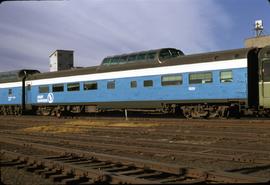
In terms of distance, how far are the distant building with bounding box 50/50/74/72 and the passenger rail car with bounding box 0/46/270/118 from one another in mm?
39430

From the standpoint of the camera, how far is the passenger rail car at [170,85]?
19.4m

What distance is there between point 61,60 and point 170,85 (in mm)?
51891

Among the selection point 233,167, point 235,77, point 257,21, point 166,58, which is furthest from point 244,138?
point 257,21

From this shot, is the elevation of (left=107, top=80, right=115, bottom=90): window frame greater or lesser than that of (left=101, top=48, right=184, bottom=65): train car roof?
lesser

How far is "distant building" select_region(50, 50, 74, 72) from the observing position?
7131 centimetres

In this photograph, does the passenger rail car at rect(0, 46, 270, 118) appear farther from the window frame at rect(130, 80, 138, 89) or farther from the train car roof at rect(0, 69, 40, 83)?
the train car roof at rect(0, 69, 40, 83)

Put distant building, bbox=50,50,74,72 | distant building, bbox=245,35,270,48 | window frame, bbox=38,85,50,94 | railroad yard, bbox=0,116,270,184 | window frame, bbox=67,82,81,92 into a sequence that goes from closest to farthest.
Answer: railroad yard, bbox=0,116,270,184, window frame, bbox=67,82,81,92, window frame, bbox=38,85,50,94, distant building, bbox=245,35,270,48, distant building, bbox=50,50,74,72

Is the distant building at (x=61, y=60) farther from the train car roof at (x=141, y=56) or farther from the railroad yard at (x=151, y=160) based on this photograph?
the railroad yard at (x=151, y=160)

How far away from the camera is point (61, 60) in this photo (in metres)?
72.0

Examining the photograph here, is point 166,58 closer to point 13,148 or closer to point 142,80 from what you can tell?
point 142,80

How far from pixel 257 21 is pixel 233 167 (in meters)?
51.9

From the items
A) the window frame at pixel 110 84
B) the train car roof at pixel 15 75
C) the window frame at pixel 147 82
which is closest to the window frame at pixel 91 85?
the window frame at pixel 110 84

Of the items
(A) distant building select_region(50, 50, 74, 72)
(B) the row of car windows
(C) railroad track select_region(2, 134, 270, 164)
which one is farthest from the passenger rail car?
(A) distant building select_region(50, 50, 74, 72)

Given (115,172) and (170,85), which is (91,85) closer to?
(170,85)
